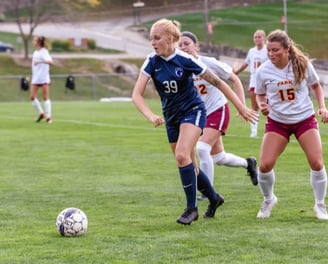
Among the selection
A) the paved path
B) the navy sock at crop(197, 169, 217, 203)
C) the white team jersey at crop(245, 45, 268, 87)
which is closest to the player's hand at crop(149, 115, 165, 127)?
the navy sock at crop(197, 169, 217, 203)

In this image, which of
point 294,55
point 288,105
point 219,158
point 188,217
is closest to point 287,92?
point 288,105

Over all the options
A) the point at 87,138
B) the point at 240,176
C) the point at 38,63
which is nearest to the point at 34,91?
the point at 38,63

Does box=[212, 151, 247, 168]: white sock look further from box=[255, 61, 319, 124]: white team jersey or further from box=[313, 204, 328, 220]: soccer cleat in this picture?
box=[313, 204, 328, 220]: soccer cleat

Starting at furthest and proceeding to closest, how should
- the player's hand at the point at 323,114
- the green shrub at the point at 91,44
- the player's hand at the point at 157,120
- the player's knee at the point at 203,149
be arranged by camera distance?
the green shrub at the point at 91,44, the player's knee at the point at 203,149, the player's hand at the point at 323,114, the player's hand at the point at 157,120

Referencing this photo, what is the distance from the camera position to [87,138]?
19844 millimetres

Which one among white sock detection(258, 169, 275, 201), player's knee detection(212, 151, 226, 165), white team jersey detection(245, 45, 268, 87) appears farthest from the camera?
white team jersey detection(245, 45, 268, 87)

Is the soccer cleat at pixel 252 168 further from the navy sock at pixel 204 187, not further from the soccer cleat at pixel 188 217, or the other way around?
the soccer cleat at pixel 188 217

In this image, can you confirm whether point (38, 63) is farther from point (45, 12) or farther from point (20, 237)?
point (45, 12)

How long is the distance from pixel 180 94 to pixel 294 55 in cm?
112

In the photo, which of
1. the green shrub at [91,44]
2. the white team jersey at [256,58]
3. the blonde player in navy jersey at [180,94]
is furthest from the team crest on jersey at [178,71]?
the green shrub at [91,44]

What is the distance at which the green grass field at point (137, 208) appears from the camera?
745cm

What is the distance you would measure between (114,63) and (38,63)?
88.5 ft

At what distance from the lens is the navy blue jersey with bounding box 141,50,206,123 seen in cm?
882

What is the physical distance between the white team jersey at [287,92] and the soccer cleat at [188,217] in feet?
3.88
